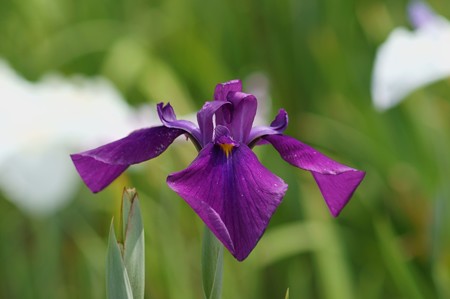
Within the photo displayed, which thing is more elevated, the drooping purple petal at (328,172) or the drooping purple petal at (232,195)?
the drooping purple petal at (232,195)

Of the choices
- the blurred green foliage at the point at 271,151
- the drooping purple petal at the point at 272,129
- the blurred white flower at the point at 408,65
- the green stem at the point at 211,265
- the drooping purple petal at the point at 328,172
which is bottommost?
the blurred green foliage at the point at 271,151

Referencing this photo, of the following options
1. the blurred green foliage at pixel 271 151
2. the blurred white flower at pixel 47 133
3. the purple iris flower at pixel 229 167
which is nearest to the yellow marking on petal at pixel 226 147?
the purple iris flower at pixel 229 167

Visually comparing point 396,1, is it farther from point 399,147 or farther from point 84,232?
point 84,232

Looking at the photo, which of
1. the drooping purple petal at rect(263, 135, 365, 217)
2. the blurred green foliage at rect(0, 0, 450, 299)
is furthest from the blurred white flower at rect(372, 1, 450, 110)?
the drooping purple petal at rect(263, 135, 365, 217)

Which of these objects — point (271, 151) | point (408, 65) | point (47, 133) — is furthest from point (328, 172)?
point (271, 151)

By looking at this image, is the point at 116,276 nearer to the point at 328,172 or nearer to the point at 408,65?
the point at 328,172

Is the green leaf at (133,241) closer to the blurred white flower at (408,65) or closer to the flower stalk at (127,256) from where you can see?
the flower stalk at (127,256)

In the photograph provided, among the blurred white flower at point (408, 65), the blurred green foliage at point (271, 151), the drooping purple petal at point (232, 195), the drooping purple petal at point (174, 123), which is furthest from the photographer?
the blurred green foliage at point (271, 151)
